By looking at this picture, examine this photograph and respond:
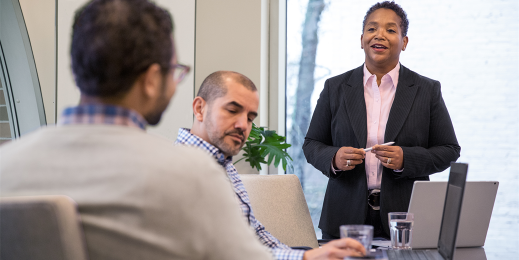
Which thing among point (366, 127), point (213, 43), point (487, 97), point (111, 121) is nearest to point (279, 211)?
point (366, 127)

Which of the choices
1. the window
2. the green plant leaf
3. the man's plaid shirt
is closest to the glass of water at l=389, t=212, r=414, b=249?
the man's plaid shirt

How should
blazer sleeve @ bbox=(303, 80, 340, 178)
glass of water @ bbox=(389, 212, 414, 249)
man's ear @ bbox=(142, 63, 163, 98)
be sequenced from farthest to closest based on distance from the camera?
1. blazer sleeve @ bbox=(303, 80, 340, 178)
2. glass of water @ bbox=(389, 212, 414, 249)
3. man's ear @ bbox=(142, 63, 163, 98)

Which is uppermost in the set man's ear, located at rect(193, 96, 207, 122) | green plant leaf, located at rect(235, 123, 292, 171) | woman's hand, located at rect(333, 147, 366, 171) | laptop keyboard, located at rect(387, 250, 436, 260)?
man's ear, located at rect(193, 96, 207, 122)

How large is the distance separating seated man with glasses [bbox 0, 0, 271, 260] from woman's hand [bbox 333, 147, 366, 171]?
1.27 m

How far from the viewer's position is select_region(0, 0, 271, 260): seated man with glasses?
673mm

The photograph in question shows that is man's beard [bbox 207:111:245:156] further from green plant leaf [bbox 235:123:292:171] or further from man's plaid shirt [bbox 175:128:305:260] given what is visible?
green plant leaf [bbox 235:123:292:171]

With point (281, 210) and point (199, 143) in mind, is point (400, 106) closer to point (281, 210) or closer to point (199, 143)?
point (281, 210)

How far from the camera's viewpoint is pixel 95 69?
769 mm

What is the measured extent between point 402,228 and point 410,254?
101 mm

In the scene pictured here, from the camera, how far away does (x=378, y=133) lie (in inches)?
87.7

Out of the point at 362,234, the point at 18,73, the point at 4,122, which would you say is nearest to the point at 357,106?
the point at 362,234

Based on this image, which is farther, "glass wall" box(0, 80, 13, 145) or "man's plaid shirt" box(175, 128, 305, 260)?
"glass wall" box(0, 80, 13, 145)

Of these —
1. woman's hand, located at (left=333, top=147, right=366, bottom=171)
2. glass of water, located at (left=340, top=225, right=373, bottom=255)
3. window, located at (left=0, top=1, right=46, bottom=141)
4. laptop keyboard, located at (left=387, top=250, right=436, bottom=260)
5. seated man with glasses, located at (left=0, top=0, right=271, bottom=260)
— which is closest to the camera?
seated man with glasses, located at (left=0, top=0, right=271, bottom=260)

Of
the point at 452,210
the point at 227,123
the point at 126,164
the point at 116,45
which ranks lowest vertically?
the point at 452,210
